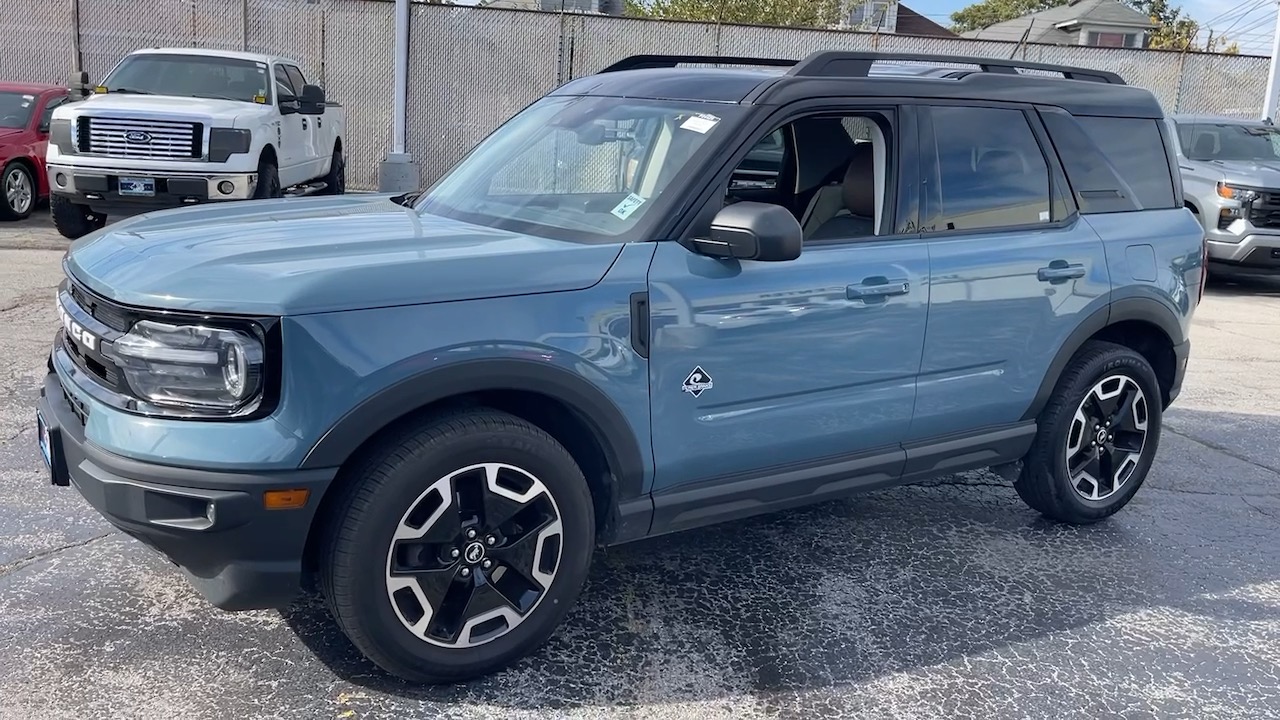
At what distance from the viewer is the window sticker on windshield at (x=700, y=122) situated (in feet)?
12.2

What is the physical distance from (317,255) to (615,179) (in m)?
1.13

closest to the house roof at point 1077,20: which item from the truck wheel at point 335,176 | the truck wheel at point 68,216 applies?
the truck wheel at point 335,176

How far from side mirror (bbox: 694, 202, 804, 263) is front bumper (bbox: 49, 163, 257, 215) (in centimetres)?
782

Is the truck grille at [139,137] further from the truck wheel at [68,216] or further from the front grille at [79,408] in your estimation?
the front grille at [79,408]

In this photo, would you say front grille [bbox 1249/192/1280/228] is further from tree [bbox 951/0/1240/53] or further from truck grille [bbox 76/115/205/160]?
tree [bbox 951/0/1240/53]

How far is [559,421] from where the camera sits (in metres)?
3.41

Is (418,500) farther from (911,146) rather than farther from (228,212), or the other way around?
(911,146)

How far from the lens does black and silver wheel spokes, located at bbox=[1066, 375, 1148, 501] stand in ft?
15.5

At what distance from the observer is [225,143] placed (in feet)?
33.4

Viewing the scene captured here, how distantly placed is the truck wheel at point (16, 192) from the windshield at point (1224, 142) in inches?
524

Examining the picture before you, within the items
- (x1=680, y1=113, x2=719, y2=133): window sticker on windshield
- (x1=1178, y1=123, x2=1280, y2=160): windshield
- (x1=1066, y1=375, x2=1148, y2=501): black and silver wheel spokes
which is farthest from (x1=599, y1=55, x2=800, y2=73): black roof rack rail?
(x1=1178, y1=123, x2=1280, y2=160): windshield

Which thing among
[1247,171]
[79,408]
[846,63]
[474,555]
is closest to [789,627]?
[474,555]

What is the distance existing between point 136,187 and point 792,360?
27.3 feet

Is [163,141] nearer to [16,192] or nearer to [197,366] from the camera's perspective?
[16,192]
